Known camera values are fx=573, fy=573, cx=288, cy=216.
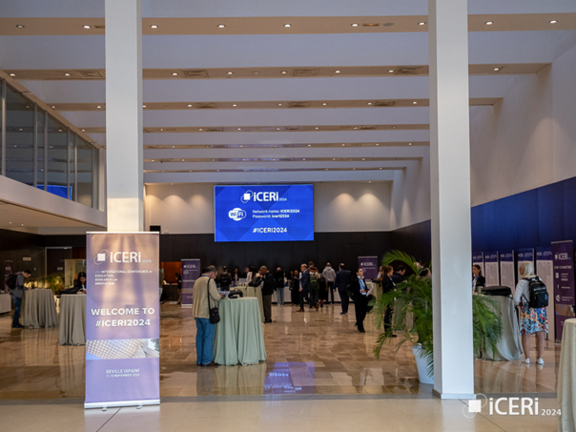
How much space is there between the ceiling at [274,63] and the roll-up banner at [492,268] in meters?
3.56

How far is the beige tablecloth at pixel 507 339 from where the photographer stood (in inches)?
341

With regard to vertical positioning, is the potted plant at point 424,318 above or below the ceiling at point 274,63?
below

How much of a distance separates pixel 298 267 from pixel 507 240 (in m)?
12.7

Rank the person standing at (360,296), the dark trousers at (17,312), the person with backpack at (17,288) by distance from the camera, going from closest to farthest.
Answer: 1. the person standing at (360,296)
2. the dark trousers at (17,312)
3. the person with backpack at (17,288)

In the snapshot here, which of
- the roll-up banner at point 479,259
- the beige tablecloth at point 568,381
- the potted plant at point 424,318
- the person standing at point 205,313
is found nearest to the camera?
the beige tablecloth at point 568,381

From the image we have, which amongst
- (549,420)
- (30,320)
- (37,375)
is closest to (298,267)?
(30,320)

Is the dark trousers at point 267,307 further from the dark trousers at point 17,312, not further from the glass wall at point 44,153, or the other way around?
the dark trousers at point 17,312

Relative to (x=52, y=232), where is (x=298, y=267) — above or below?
below

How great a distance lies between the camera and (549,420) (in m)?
5.25

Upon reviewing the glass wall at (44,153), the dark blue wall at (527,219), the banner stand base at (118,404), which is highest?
the glass wall at (44,153)

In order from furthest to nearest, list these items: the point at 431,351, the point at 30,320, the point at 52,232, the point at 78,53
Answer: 1. the point at 52,232
2. the point at 30,320
3. the point at 78,53
4. the point at 431,351

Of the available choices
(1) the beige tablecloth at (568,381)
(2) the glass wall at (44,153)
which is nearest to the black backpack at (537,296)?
(1) the beige tablecloth at (568,381)

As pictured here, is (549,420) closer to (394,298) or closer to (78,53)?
(394,298)

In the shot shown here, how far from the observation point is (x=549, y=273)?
417 inches
